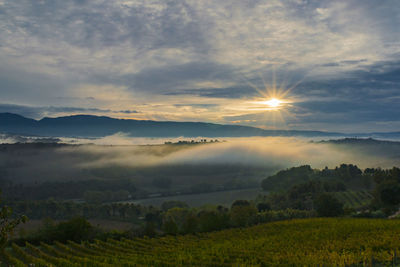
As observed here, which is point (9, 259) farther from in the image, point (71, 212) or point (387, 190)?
point (71, 212)

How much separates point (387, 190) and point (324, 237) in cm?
7535

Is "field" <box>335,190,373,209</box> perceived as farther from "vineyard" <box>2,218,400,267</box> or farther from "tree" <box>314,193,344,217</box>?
"vineyard" <box>2,218,400,267</box>

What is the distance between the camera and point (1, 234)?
709 inches

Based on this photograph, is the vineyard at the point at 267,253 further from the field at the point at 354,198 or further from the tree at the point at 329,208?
the field at the point at 354,198

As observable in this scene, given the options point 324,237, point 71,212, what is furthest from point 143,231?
point 71,212

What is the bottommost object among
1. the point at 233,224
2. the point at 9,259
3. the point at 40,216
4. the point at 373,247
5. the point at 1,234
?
the point at 40,216

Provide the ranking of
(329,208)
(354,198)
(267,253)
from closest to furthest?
1. (267,253)
2. (329,208)
3. (354,198)

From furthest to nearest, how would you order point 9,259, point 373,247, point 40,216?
1. point 40,216
2. point 9,259
3. point 373,247

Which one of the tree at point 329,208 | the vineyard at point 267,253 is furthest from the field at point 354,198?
the vineyard at point 267,253

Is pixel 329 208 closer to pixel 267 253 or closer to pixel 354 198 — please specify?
pixel 354 198

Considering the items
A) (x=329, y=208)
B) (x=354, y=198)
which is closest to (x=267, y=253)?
(x=329, y=208)

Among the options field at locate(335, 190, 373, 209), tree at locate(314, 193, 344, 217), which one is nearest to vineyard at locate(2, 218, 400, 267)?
tree at locate(314, 193, 344, 217)

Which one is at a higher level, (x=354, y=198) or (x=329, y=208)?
(x=329, y=208)

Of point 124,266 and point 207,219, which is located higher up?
point 124,266
